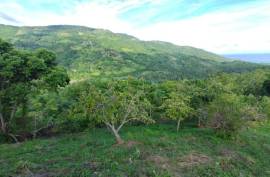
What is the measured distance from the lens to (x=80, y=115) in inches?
885

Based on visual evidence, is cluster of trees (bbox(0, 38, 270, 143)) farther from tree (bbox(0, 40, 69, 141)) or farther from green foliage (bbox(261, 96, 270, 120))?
green foliage (bbox(261, 96, 270, 120))

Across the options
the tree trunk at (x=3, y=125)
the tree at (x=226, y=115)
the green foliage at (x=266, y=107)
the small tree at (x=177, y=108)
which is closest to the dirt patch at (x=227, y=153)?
the tree at (x=226, y=115)

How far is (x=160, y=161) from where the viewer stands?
723 inches

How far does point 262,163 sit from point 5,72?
22768 millimetres

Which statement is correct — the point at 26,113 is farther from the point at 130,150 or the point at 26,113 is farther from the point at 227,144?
the point at 227,144

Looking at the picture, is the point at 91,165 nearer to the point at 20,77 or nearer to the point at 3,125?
the point at 3,125

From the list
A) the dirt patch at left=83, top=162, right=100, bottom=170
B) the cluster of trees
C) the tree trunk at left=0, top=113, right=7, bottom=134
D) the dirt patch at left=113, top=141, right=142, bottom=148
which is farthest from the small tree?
the tree trunk at left=0, top=113, right=7, bottom=134

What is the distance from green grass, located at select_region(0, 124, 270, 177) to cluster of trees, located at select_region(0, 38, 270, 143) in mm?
1635

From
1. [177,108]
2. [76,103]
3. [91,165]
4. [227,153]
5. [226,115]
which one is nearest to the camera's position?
[91,165]

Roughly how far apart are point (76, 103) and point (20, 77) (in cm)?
697

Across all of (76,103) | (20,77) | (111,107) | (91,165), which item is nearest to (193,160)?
(91,165)

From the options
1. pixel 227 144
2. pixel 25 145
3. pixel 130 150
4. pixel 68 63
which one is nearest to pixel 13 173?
pixel 25 145

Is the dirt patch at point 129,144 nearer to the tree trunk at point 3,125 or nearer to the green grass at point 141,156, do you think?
the green grass at point 141,156

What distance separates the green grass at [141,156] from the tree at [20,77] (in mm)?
4641
